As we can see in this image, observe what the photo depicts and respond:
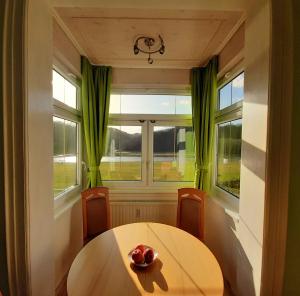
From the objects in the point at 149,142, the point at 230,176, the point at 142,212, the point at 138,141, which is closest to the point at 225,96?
the point at 230,176

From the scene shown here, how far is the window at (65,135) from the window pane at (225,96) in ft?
6.28

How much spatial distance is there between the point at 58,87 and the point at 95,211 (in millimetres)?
1423

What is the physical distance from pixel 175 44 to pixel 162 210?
216 cm

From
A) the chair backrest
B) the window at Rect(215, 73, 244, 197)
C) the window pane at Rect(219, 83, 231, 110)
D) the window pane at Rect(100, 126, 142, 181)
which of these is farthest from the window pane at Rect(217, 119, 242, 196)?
the window pane at Rect(100, 126, 142, 181)

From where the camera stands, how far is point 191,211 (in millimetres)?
2324

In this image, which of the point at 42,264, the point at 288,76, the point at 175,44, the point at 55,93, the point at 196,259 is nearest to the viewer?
the point at 288,76

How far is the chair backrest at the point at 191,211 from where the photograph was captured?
7.26 feet

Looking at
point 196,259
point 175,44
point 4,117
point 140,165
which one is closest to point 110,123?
point 140,165

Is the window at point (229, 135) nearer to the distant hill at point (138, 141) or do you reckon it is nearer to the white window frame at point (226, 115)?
the white window frame at point (226, 115)

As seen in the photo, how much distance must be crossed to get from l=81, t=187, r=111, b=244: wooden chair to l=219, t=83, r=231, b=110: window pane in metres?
1.82

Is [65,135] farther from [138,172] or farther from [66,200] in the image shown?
[138,172]

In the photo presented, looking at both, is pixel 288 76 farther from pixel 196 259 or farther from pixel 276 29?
pixel 196 259

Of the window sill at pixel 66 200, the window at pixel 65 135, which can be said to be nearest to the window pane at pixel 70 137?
the window at pixel 65 135

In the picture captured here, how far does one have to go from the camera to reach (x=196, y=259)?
1422 mm
